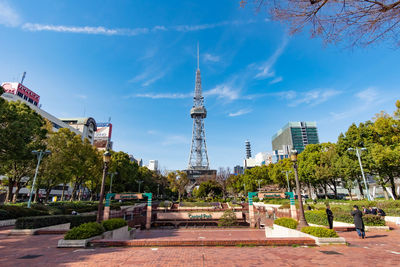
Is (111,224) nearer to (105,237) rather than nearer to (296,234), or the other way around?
(105,237)

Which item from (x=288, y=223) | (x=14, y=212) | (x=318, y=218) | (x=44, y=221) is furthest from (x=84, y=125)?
(x=288, y=223)

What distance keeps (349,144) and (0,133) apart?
38647 mm

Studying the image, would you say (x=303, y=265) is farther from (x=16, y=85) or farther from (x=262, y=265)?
(x=16, y=85)

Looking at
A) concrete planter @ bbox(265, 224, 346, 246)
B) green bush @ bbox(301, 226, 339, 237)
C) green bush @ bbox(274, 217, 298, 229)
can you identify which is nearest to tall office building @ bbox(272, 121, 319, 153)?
concrete planter @ bbox(265, 224, 346, 246)

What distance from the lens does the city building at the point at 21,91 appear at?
61.6 metres

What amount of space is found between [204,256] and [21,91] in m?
79.5

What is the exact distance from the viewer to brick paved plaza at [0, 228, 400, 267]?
6102 mm

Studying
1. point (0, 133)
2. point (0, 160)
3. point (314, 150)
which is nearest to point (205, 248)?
point (0, 133)

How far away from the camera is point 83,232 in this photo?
8711mm

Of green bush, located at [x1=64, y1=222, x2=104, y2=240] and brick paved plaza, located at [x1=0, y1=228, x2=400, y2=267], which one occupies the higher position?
green bush, located at [x1=64, y1=222, x2=104, y2=240]

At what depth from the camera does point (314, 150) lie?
4219cm

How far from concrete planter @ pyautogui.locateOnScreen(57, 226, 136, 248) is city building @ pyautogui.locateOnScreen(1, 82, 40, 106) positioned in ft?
221

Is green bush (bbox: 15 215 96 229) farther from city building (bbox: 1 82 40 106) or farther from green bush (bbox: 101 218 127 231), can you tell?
city building (bbox: 1 82 40 106)

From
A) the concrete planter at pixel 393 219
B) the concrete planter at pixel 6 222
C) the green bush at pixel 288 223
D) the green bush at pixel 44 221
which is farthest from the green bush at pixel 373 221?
the concrete planter at pixel 6 222
